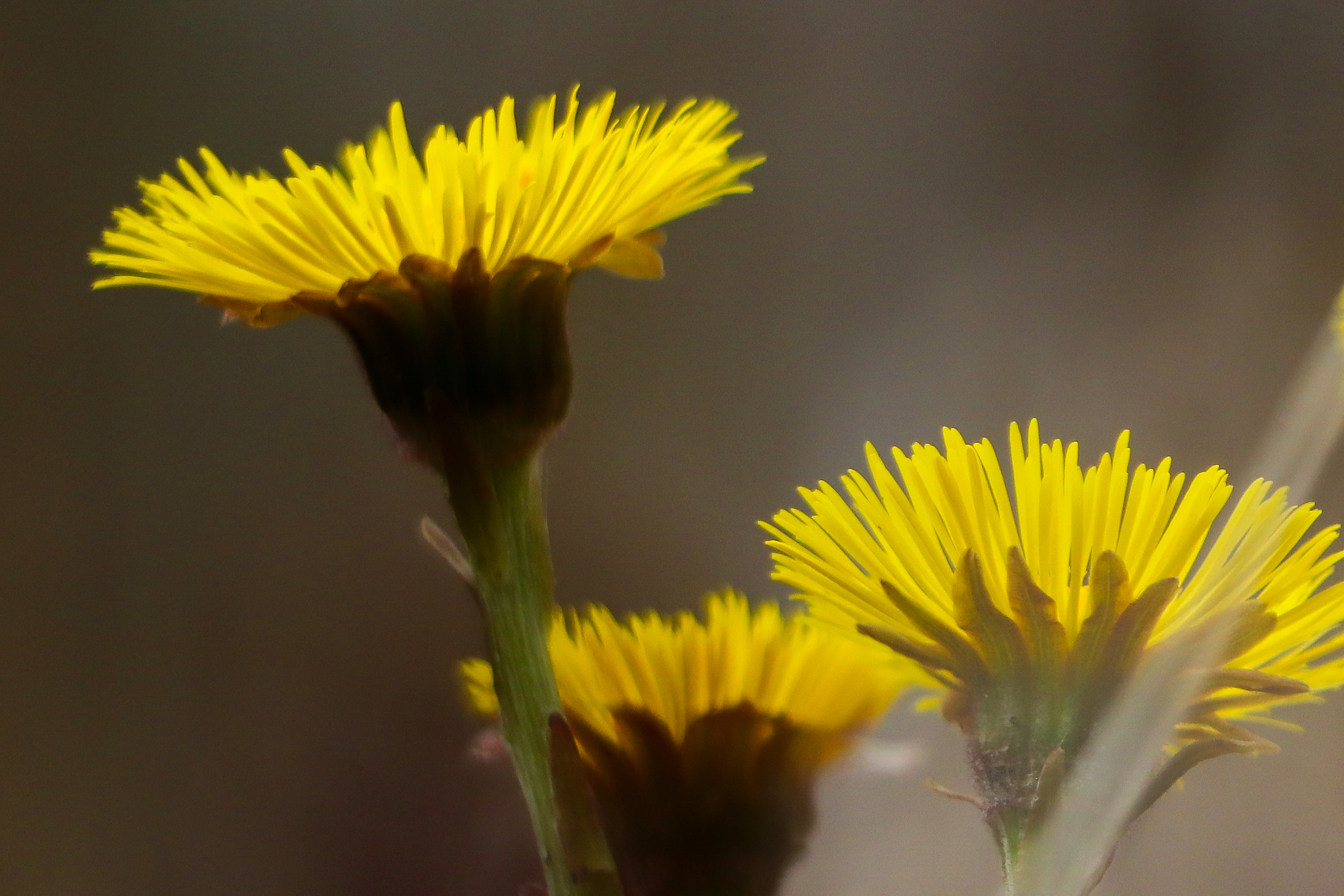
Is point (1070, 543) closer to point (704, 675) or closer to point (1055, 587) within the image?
point (1055, 587)

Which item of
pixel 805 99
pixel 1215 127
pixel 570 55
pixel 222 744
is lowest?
pixel 222 744

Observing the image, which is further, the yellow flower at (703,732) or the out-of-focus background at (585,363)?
the out-of-focus background at (585,363)

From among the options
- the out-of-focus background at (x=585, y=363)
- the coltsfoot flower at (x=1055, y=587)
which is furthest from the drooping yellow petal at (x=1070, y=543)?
the out-of-focus background at (x=585, y=363)

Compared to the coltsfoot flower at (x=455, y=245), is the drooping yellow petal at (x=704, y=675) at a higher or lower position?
lower

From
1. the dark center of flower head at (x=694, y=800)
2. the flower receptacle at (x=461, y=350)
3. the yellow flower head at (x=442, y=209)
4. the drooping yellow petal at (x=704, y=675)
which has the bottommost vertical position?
the dark center of flower head at (x=694, y=800)

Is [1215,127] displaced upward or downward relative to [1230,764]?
upward

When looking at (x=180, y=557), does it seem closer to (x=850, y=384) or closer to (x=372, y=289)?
(x=850, y=384)

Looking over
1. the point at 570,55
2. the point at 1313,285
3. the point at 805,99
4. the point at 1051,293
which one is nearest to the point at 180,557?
the point at 570,55

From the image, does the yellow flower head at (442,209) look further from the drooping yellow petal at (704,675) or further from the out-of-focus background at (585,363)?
the out-of-focus background at (585,363)
